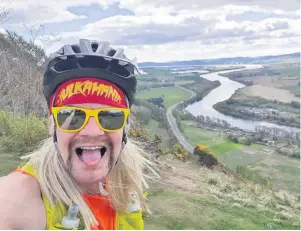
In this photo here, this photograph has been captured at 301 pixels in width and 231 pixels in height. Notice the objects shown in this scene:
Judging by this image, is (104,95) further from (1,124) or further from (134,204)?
(1,124)

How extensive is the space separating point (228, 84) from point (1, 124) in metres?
17.1

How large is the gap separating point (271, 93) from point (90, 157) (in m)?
22.9

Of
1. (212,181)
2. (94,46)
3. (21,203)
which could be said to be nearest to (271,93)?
(212,181)

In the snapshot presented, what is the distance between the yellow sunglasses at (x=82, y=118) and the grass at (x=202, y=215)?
520 centimetres

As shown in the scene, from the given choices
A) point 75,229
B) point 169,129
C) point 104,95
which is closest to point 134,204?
point 75,229

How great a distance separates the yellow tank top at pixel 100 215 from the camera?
1163mm

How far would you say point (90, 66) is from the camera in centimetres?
123

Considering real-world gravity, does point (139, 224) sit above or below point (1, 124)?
above

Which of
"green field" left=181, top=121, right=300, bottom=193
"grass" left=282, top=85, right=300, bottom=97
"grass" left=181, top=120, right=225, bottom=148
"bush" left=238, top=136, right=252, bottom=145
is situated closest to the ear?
"green field" left=181, top=121, right=300, bottom=193

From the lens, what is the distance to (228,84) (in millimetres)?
24953

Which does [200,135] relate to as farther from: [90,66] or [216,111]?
[90,66]

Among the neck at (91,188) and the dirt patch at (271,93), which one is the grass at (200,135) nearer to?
the dirt patch at (271,93)

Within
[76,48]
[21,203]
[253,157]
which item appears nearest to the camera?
[21,203]

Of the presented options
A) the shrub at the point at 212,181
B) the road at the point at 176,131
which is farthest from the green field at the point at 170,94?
the shrub at the point at 212,181
